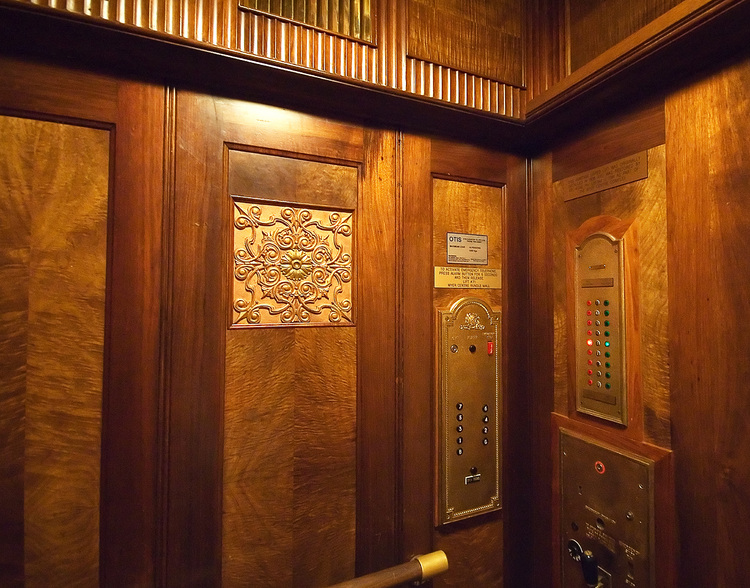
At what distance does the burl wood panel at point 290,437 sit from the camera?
1.04m

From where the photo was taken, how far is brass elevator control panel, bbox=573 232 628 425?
1073 millimetres

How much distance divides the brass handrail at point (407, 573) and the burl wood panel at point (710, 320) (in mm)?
633

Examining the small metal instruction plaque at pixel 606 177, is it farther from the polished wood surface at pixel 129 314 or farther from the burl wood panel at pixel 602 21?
the polished wood surface at pixel 129 314

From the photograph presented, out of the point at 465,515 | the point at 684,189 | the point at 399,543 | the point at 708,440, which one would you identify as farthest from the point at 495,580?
the point at 684,189

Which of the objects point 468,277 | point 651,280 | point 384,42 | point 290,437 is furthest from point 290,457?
point 384,42

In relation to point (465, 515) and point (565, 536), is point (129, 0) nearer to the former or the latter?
point (465, 515)

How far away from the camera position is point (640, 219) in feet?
3.41

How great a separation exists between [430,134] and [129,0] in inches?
34.6

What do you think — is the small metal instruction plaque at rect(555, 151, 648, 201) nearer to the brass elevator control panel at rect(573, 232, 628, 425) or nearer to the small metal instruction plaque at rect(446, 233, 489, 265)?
the brass elevator control panel at rect(573, 232, 628, 425)

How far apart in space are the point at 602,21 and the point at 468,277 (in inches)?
35.0

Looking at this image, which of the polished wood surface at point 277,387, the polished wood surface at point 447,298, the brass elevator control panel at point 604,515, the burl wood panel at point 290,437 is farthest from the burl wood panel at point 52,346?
the brass elevator control panel at point 604,515

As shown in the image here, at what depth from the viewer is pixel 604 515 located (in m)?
1.09

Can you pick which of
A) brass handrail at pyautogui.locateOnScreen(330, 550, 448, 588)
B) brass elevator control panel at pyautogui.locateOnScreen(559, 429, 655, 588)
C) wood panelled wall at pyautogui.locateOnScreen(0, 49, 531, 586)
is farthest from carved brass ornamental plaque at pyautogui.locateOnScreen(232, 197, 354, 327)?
brass elevator control panel at pyautogui.locateOnScreen(559, 429, 655, 588)

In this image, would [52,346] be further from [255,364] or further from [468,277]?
[468,277]
